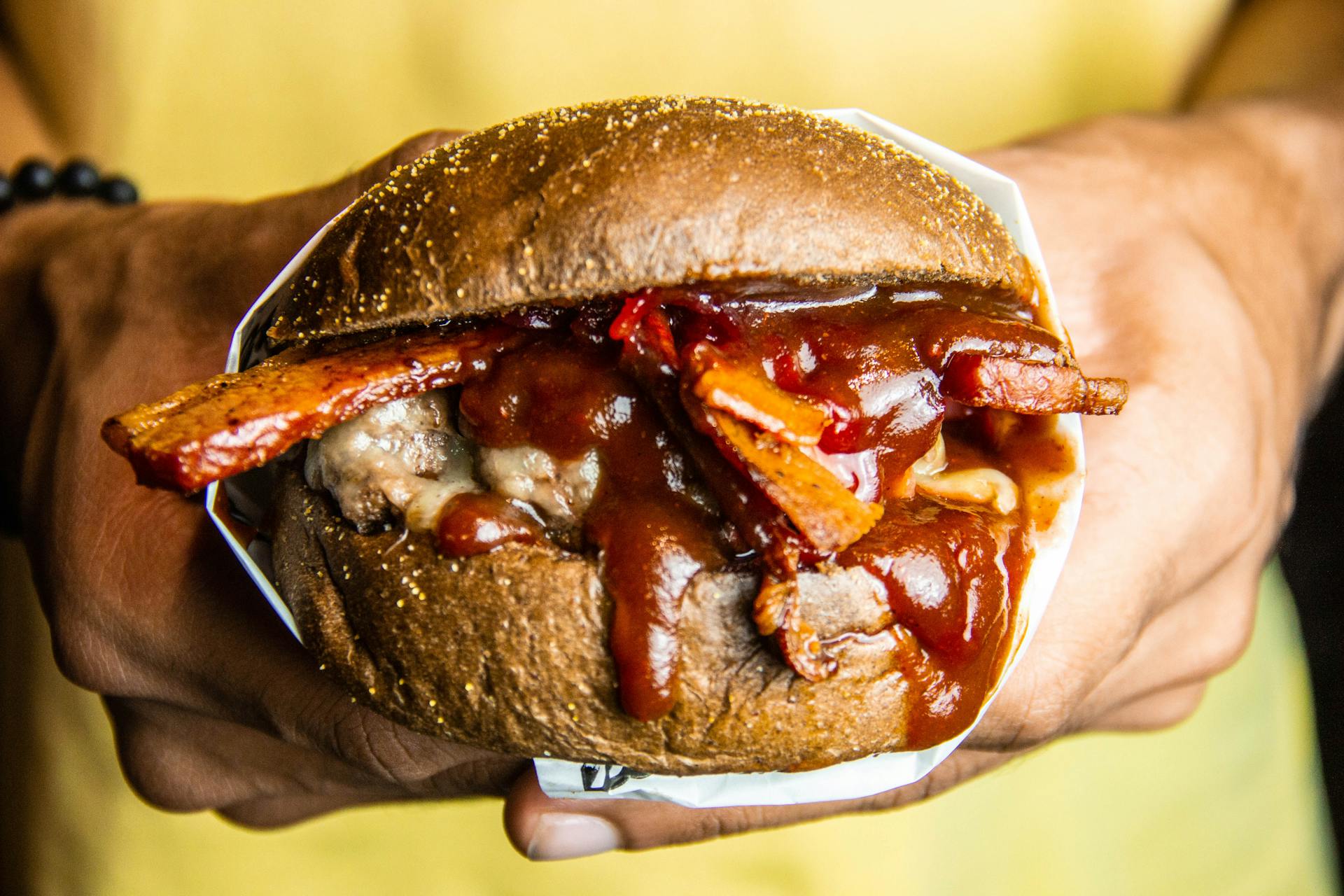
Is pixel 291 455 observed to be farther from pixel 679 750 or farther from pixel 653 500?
pixel 679 750

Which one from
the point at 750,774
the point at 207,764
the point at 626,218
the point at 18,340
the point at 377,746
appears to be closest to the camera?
the point at 626,218

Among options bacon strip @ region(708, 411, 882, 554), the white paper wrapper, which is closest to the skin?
the white paper wrapper

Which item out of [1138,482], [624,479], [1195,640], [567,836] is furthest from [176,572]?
[1195,640]

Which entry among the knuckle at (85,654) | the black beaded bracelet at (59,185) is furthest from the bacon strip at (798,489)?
the black beaded bracelet at (59,185)

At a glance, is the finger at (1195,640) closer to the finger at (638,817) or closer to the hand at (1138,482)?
the hand at (1138,482)

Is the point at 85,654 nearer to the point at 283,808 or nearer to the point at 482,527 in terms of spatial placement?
the point at 283,808

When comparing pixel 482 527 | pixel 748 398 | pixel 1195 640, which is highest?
pixel 748 398
